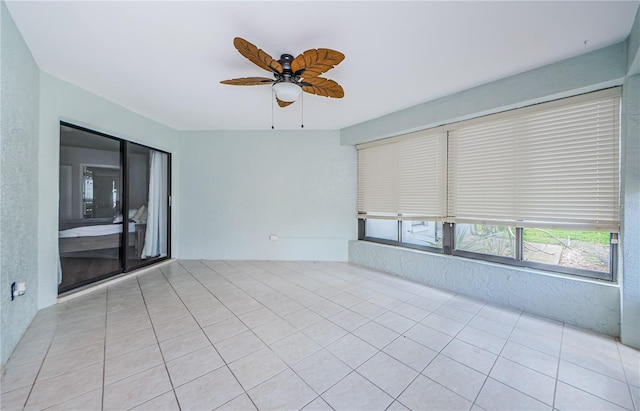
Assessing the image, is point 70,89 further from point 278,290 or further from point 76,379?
point 278,290

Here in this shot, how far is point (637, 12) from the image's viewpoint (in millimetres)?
1647

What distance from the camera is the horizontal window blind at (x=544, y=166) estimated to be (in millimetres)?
2162

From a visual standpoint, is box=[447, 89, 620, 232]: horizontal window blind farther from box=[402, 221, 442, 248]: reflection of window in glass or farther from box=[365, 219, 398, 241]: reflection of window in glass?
box=[365, 219, 398, 241]: reflection of window in glass

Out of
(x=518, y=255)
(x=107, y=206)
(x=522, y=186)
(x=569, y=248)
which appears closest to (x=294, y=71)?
(x=522, y=186)

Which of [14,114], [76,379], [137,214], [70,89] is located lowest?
[76,379]

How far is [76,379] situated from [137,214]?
9.73ft

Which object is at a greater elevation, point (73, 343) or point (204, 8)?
point (204, 8)

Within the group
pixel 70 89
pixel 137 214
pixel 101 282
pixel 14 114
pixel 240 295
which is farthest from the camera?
pixel 137 214

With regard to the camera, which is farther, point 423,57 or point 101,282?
point 101,282

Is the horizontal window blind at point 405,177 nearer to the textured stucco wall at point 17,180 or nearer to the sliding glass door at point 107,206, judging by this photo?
the sliding glass door at point 107,206

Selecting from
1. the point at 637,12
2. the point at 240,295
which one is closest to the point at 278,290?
the point at 240,295

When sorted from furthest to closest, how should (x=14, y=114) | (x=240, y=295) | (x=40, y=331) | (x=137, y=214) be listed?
(x=137, y=214) < (x=240, y=295) < (x=40, y=331) < (x=14, y=114)

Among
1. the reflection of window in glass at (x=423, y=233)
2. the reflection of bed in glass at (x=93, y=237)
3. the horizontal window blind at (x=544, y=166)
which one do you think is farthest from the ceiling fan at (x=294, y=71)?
the reflection of bed in glass at (x=93, y=237)

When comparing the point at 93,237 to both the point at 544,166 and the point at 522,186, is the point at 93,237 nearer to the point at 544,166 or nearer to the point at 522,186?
the point at 522,186
